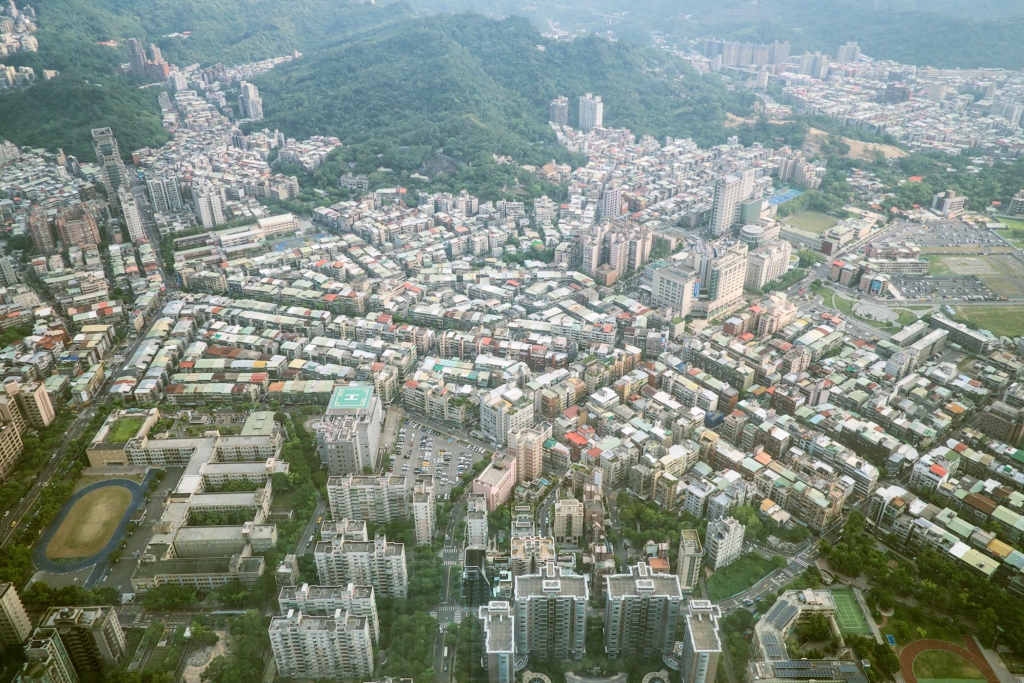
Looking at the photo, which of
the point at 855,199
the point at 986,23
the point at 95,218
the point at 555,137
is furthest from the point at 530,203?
the point at 986,23

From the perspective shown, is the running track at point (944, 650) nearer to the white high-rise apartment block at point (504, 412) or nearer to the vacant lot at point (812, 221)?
the white high-rise apartment block at point (504, 412)

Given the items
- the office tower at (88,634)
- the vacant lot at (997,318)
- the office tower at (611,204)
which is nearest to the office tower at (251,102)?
the office tower at (611,204)

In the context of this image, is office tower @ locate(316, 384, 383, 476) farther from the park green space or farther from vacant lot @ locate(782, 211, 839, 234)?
vacant lot @ locate(782, 211, 839, 234)

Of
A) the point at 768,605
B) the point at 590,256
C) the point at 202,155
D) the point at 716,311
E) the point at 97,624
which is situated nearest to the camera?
the point at 97,624

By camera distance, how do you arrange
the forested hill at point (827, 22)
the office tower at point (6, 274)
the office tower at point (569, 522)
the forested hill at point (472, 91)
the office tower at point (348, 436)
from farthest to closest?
the forested hill at point (827, 22) < the forested hill at point (472, 91) < the office tower at point (6, 274) < the office tower at point (348, 436) < the office tower at point (569, 522)

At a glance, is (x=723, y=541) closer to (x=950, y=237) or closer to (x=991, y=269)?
(x=991, y=269)

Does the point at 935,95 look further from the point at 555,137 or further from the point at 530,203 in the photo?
the point at 530,203

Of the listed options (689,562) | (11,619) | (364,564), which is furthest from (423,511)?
(11,619)
